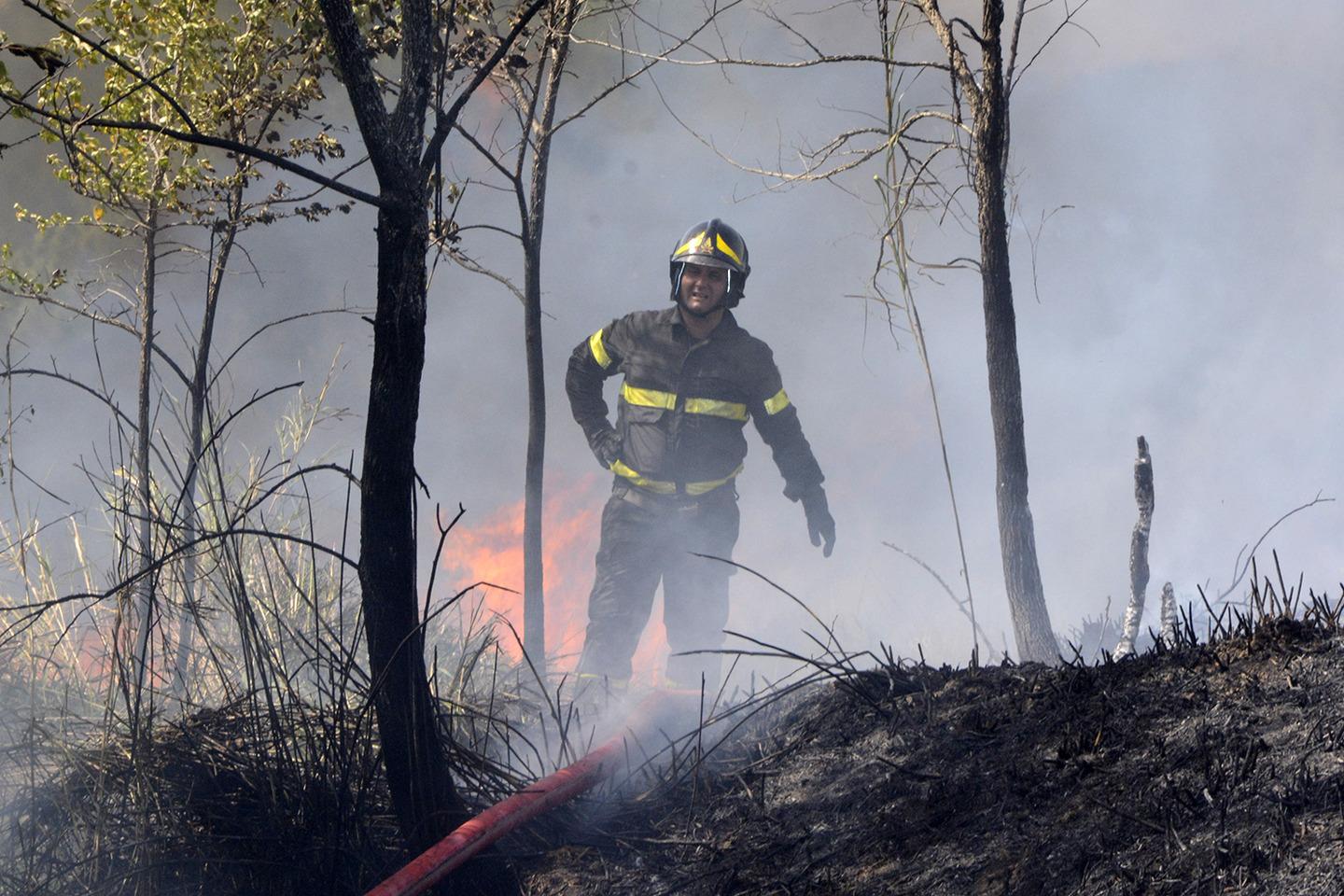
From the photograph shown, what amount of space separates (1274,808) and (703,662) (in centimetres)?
532

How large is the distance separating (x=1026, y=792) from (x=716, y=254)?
4420 mm

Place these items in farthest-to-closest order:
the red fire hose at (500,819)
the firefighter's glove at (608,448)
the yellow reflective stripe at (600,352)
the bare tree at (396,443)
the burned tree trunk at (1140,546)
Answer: the yellow reflective stripe at (600,352), the firefighter's glove at (608,448), the burned tree trunk at (1140,546), the bare tree at (396,443), the red fire hose at (500,819)

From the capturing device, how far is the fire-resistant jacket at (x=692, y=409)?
275 inches

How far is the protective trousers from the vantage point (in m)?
7.10

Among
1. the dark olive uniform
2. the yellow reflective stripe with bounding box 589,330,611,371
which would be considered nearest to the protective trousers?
the dark olive uniform

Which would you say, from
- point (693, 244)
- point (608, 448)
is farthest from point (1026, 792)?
point (608, 448)

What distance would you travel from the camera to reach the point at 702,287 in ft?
22.5

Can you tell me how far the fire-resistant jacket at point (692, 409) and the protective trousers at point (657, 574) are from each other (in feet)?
0.50

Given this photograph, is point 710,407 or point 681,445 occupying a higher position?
point 710,407

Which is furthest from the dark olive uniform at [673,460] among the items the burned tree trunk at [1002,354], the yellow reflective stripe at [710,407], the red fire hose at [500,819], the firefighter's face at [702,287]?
the red fire hose at [500,819]

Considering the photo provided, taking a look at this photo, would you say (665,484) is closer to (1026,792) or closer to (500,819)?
(500,819)

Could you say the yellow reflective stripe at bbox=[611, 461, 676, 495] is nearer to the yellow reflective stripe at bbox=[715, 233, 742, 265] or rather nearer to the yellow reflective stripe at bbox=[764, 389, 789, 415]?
the yellow reflective stripe at bbox=[764, 389, 789, 415]

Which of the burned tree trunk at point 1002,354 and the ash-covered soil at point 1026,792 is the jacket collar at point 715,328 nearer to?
the burned tree trunk at point 1002,354

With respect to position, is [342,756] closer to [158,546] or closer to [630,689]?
[158,546]
